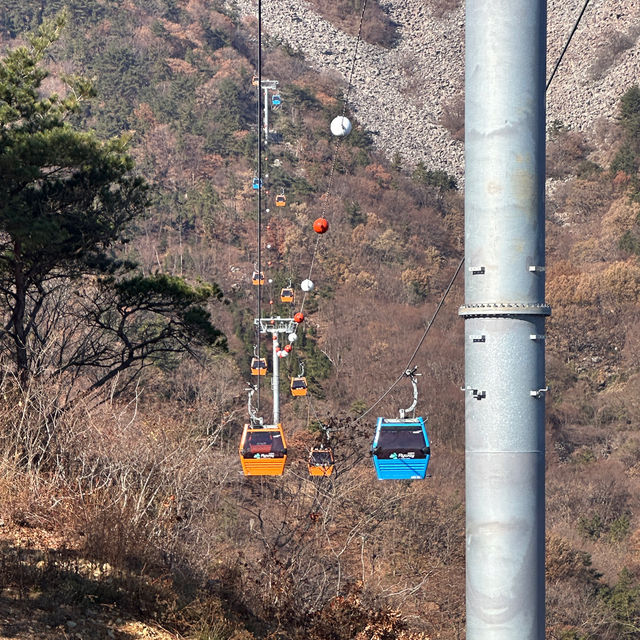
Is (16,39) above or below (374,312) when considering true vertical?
above

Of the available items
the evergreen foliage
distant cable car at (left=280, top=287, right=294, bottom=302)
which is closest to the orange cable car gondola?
distant cable car at (left=280, top=287, right=294, bottom=302)

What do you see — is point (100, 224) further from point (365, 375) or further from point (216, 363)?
point (365, 375)

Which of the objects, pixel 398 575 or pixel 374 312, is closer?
pixel 398 575

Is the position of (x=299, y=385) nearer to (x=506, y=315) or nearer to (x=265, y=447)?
(x=265, y=447)

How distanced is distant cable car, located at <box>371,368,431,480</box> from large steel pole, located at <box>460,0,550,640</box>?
9.38m

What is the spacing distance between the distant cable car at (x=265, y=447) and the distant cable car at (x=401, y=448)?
308 centimetres

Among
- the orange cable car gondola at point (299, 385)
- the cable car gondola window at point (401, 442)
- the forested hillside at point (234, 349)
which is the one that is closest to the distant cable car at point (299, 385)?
the orange cable car gondola at point (299, 385)

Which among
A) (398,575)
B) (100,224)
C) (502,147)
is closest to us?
(502,147)

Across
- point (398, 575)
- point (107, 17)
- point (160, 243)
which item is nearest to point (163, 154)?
point (160, 243)

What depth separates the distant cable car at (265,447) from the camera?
16.1 metres

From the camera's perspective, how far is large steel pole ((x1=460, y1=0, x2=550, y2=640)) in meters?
3.34

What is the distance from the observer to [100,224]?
689 inches

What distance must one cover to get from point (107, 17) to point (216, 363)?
76.4 m

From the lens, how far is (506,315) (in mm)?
3395
